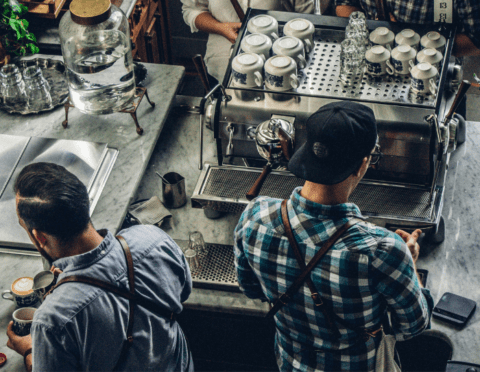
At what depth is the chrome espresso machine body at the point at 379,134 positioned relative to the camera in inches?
77.7

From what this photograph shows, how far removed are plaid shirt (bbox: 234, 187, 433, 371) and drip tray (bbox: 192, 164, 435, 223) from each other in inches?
17.9

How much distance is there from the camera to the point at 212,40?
315cm

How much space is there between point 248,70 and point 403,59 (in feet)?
1.82

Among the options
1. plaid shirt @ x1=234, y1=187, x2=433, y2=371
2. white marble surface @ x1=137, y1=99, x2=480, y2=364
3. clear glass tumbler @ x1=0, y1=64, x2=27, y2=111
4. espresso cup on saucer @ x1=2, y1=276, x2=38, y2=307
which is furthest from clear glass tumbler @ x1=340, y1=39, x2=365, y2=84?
clear glass tumbler @ x1=0, y1=64, x2=27, y2=111

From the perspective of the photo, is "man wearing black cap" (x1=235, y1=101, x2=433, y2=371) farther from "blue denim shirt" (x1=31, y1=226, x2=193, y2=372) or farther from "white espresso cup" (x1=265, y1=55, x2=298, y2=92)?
"white espresso cup" (x1=265, y1=55, x2=298, y2=92)

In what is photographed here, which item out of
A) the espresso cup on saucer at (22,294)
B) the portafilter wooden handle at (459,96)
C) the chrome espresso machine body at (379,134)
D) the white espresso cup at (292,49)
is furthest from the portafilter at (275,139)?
the espresso cup on saucer at (22,294)

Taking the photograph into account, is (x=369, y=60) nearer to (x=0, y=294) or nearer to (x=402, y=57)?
(x=402, y=57)

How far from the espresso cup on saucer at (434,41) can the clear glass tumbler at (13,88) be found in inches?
66.5

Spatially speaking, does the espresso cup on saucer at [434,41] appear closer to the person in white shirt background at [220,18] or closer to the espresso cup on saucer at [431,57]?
the espresso cup on saucer at [431,57]

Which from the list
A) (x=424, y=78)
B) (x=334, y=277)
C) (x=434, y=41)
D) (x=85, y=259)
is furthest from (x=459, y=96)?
(x=85, y=259)

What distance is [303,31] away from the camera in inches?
88.4

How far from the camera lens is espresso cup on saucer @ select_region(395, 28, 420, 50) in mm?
2184

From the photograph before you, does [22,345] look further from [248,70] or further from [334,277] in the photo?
[248,70]

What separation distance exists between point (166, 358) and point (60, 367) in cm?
37
